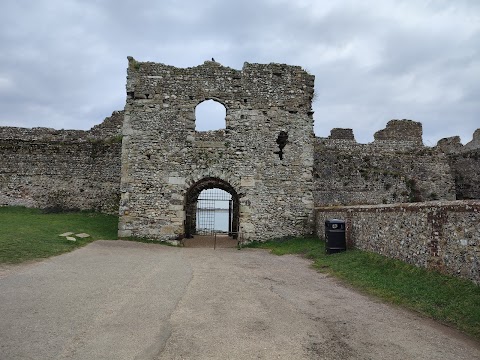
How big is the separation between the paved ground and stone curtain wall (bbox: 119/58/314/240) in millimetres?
6741

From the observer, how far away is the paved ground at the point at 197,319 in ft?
17.0

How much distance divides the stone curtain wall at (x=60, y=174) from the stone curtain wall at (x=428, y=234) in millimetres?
15355

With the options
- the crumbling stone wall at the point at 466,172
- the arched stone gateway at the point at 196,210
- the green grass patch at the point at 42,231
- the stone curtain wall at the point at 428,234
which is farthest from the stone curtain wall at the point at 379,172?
the green grass patch at the point at 42,231

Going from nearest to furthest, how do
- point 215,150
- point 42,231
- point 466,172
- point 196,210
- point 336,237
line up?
point 336,237 < point 42,231 < point 215,150 < point 196,210 < point 466,172

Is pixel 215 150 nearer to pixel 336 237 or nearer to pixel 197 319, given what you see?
pixel 336 237

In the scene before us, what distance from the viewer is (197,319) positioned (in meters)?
6.45

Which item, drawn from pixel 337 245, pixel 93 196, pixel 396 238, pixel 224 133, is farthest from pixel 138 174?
pixel 396 238

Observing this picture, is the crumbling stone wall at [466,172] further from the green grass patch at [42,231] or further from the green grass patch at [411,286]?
the green grass patch at [42,231]

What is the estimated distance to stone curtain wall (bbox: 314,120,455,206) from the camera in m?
23.9

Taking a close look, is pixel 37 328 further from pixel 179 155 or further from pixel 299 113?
pixel 299 113

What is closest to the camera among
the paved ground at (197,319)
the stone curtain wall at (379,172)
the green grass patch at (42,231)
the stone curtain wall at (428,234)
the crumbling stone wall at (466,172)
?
the paved ground at (197,319)

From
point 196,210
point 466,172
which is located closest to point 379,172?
point 466,172

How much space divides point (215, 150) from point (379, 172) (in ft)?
39.7

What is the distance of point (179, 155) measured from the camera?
1747cm
